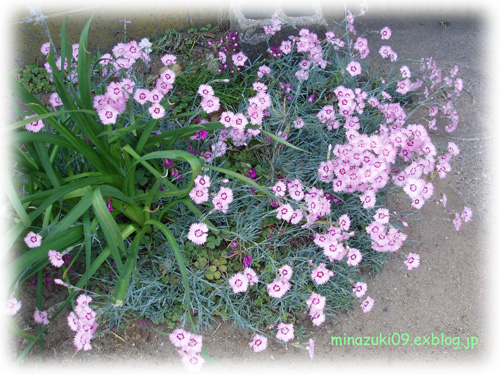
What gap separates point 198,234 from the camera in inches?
66.6

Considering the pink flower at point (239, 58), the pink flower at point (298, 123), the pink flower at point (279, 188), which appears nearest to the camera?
the pink flower at point (279, 188)

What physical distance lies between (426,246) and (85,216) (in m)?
1.79

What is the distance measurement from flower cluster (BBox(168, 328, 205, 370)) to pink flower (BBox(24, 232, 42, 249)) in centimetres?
63

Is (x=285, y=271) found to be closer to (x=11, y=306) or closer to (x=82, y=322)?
(x=82, y=322)

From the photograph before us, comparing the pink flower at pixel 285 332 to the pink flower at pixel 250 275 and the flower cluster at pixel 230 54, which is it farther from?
the flower cluster at pixel 230 54

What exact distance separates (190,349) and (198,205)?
0.70m

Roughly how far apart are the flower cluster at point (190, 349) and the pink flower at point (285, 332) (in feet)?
1.27

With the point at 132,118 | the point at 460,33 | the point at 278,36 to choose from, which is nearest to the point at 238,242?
the point at 132,118

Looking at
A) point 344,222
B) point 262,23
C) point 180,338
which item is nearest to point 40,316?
point 180,338

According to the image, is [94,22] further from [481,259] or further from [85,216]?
[481,259]

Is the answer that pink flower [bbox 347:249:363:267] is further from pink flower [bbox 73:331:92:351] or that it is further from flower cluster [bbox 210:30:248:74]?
flower cluster [bbox 210:30:248:74]

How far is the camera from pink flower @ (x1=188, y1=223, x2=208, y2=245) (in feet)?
5.50

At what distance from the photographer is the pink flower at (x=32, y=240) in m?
1.52

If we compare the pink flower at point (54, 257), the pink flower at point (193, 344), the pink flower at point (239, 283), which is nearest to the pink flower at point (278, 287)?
the pink flower at point (239, 283)
